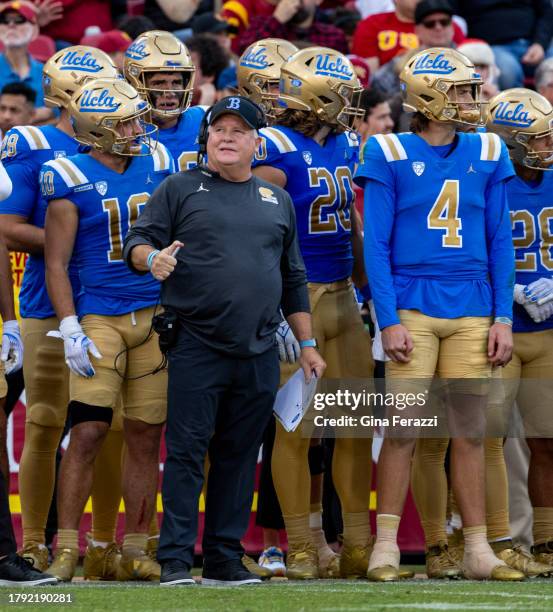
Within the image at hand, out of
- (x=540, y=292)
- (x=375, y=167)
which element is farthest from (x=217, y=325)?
(x=540, y=292)

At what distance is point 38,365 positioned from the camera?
23.5ft

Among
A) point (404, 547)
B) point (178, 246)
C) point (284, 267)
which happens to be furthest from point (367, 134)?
point (178, 246)

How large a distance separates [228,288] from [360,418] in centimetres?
134

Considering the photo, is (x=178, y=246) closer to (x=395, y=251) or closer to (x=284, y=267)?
(x=284, y=267)

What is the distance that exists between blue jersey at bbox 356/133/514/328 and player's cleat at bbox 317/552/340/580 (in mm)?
1246

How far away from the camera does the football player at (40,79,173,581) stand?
677cm

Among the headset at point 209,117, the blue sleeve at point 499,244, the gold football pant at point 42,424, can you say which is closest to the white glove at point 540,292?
the blue sleeve at point 499,244

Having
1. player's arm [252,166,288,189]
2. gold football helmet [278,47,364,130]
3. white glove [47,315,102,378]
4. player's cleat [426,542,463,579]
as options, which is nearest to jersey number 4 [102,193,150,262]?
white glove [47,315,102,378]

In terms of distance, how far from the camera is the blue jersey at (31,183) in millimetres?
7168

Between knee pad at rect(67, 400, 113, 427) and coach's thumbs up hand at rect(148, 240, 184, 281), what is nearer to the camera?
coach's thumbs up hand at rect(148, 240, 184, 281)

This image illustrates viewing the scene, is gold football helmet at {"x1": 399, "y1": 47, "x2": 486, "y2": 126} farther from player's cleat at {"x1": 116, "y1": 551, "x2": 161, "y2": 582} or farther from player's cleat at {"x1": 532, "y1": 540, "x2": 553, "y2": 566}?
player's cleat at {"x1": 116, "y1": 551, "x2": 161, "y2": 582}

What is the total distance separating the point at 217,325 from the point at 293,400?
70cm

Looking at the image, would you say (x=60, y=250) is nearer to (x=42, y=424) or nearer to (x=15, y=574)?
(x=42, y=424)

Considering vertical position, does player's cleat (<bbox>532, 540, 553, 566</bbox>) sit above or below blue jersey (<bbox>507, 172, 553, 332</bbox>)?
below
